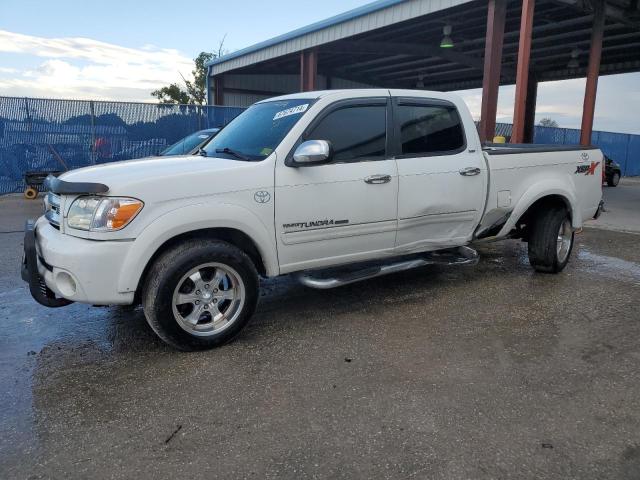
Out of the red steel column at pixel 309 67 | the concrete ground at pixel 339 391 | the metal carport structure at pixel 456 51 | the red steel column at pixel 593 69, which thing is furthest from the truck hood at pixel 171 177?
the red steel column at pixel 309 67

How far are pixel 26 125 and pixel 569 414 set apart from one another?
1488 centimetres

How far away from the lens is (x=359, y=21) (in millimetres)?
15375

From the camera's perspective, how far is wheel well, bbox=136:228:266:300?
3.53 metres

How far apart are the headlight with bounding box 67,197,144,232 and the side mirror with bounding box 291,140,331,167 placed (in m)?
1.17

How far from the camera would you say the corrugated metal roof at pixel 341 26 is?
1316 cm

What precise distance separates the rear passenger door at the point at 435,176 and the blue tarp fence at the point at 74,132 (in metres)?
9.97

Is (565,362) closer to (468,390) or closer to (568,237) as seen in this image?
(468,390)

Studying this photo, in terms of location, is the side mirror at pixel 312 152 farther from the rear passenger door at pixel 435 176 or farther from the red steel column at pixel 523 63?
the red steel column at pixel 523 63

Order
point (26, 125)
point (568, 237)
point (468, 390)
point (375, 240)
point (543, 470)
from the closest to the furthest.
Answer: point (543, 470) < point (468, 390) < point (375, 240) < point (568, 237) < point (26, 125)

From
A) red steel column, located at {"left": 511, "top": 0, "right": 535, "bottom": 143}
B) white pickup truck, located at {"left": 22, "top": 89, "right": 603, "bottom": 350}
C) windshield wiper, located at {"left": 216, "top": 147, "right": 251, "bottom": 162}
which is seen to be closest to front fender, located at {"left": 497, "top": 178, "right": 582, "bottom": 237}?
white pickup truck, located at {"left": 22, "top": 89, "right": 603, "bottom": 350}

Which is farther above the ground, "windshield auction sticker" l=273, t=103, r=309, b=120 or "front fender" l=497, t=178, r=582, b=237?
"windshield auction sticker" l=273, t=103, r=309, b=120

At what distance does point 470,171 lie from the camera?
4898 millimetres

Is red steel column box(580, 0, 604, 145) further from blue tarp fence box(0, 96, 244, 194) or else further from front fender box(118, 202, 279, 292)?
front fender box(118, 202, 279, 292)

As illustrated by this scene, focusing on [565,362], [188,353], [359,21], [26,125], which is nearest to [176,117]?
[26,125]
